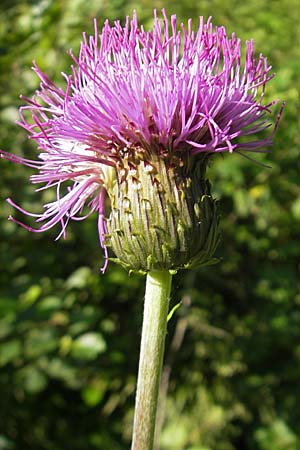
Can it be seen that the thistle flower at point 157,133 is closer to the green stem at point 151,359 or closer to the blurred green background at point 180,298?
the green stem at point 151,359

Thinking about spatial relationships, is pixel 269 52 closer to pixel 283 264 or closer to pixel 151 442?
pixel 283 264

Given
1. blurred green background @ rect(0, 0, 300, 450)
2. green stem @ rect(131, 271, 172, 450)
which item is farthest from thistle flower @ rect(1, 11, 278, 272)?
blurred green background @ rect(0, 0, 300, 450)

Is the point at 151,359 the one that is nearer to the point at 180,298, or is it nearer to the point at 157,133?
the point at 157,133

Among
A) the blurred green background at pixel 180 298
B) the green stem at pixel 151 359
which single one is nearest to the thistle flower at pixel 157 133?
the green stem at pixel 151 359

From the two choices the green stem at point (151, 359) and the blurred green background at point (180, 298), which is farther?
the blurred green background at point (180, 298)

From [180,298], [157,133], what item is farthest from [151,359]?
[180,298]

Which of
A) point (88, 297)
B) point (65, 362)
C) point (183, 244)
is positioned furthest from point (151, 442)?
point (88, 297)

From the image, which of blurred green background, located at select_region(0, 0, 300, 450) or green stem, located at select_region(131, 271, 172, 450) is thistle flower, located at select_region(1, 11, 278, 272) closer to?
green stem, located at select_region(131, 271, 172, 450)
